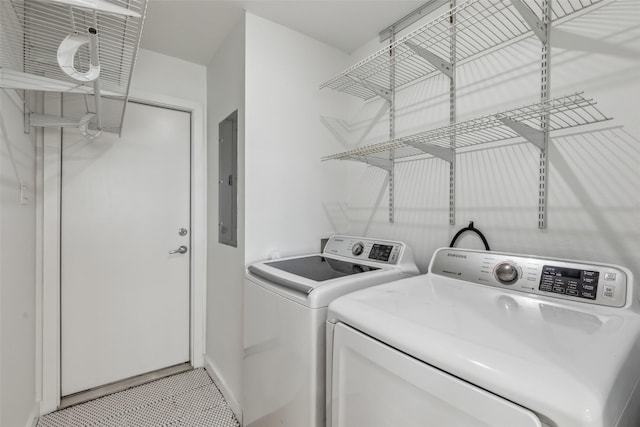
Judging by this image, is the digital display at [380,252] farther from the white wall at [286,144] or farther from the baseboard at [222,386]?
the baseboard at [222,386]

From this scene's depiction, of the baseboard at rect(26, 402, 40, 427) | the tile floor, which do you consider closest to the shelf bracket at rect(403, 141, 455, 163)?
the tile floor

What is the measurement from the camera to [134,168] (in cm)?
218

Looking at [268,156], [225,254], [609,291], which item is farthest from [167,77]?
[609,291]

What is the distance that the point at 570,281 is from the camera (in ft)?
3.15

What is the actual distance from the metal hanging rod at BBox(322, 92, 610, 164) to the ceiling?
0.84 meters

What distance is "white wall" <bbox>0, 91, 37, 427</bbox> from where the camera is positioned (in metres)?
1.25

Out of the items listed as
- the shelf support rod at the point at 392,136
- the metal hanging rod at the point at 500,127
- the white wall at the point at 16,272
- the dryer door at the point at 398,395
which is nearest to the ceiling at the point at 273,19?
the shelf support rod at the point at 392,136

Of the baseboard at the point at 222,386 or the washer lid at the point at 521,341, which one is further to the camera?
the baseboard at the point at 222,386

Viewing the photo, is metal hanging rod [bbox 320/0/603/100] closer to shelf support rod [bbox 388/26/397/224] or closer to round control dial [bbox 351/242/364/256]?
shelf support rod [bbox 388/26/397/224]

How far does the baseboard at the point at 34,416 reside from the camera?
1674 mm

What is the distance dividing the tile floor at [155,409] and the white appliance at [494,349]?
1.28 metres

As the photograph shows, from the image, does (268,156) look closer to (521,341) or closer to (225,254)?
(225,254)

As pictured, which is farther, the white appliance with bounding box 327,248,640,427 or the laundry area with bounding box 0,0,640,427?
the laundry area with bounding box 0,0,640,427

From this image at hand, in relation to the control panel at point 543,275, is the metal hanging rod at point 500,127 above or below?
above
